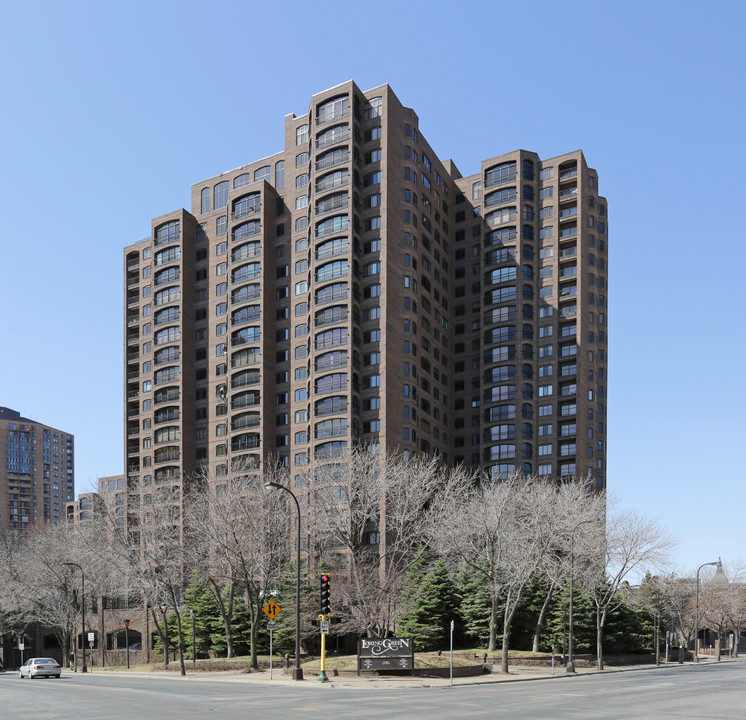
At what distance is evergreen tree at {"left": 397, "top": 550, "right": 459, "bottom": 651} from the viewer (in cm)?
6153

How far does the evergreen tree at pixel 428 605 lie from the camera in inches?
2422

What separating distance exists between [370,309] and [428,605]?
46.1 meters

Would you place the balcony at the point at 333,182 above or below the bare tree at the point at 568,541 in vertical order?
above

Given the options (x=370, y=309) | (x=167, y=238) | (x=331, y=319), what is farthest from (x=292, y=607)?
(x=167, y=238)

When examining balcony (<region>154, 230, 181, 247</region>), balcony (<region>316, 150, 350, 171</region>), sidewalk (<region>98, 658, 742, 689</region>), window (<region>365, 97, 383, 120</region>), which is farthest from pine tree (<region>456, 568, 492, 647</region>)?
balcony (<region>154, 230, 181, 247</region>)

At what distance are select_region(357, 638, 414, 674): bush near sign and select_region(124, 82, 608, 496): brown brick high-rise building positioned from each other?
5108cm

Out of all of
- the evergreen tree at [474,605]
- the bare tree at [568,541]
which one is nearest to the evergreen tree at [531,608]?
the bare tree at [568,541]

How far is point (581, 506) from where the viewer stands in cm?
6675

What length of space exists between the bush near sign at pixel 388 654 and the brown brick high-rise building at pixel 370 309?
51.1 metres

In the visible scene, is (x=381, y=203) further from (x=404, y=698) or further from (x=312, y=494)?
(x=404, y=698)

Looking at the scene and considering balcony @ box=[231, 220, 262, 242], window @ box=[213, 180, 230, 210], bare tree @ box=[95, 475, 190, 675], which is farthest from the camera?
window @ box=[213, 180, 230, 210]

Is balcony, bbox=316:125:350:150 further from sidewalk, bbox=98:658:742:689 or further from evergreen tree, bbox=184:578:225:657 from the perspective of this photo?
sidewalk, bbox=98:658:742:689

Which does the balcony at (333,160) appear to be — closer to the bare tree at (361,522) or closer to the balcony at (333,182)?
the balcony at (333,182)

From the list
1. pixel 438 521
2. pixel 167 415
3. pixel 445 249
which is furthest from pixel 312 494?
pixel 445 249
